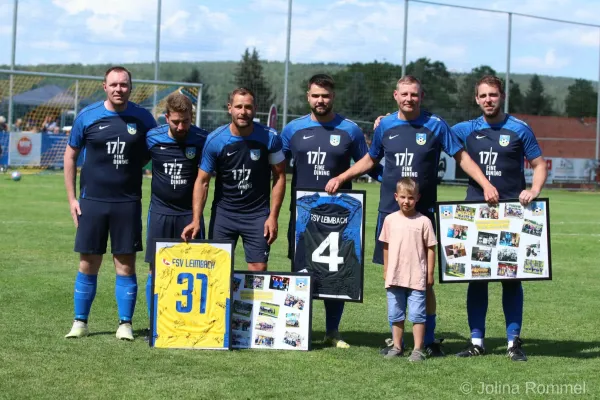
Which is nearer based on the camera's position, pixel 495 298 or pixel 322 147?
pixel 322 147

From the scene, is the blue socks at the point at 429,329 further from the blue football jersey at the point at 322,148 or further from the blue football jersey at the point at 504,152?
the blue football jersey at the point at 322,148

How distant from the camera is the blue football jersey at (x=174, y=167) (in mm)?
7805

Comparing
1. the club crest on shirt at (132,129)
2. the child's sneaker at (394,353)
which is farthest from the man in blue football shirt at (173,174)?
the child's sneaker at (394,353)

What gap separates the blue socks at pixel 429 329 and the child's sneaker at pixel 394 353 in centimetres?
32

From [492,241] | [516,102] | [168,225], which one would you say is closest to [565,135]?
[516,102]

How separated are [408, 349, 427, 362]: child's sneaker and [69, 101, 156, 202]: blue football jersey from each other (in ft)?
8.67

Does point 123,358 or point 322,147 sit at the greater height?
point 322,147

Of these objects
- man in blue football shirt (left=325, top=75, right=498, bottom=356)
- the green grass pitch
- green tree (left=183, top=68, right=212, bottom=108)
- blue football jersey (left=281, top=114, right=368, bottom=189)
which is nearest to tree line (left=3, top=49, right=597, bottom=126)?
green tree (left=183, top=68, right=212, bottom=108)

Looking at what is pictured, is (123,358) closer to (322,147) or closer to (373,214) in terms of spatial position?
(322,147)

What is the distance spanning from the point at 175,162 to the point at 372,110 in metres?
28.8

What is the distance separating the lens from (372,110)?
3622cm

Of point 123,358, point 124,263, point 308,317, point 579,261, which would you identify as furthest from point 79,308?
point 579,261

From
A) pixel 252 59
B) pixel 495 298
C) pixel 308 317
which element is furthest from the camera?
pixel 252 59

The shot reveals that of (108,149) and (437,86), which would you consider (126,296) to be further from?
(437,86)
